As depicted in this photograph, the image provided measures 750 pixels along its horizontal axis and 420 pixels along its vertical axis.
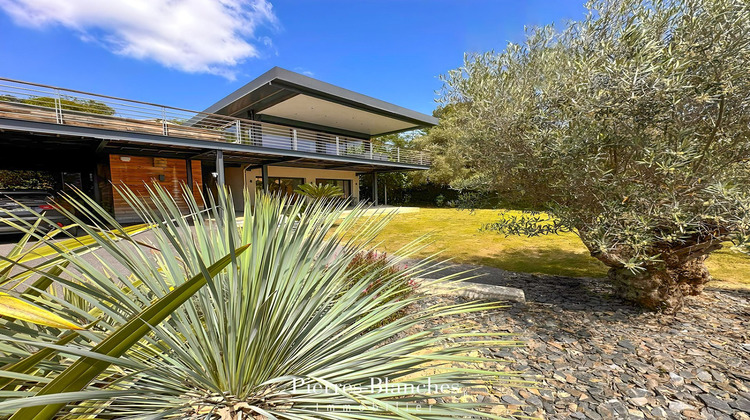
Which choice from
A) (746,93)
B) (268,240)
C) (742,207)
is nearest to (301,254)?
(268,240)

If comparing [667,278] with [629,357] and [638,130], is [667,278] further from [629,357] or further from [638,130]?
[638,130]

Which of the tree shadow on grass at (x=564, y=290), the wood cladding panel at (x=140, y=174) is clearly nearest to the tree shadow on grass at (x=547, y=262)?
the tree shadow on grass at (x=564, y=290)

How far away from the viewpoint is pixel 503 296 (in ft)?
13.8

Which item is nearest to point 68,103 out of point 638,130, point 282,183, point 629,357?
point 282,183

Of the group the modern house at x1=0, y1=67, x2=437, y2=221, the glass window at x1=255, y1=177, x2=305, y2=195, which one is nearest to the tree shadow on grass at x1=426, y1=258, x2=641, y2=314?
the modern house at x1=0, y1=67, x2=437, y2=221

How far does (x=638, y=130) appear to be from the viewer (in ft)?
8.89

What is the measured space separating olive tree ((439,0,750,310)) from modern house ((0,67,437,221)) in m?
8.21

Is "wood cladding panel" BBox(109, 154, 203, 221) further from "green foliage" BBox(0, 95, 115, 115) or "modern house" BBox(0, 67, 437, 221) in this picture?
"green foliage" BBox(0, 95, 115, 115)

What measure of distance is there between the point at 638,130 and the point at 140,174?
15.7 m

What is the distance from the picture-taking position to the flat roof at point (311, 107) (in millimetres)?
10883

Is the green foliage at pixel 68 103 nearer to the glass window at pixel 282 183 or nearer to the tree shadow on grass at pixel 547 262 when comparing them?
the glass window at pixel 282 183

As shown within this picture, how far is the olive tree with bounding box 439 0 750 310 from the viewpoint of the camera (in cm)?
245

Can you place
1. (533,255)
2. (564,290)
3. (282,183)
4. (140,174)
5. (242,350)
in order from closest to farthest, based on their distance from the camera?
Result: (242,350) < (564,290) < (533,255) < (140,174) < (282,183)

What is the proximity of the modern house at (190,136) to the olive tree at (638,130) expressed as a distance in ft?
26.9
